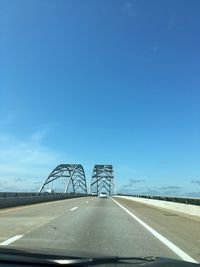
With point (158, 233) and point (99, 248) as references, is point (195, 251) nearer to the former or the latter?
point (99, 248)

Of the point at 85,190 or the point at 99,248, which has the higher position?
the point at 85,190

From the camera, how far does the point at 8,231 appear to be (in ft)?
52.2

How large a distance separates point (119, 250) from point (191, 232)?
6516 mm

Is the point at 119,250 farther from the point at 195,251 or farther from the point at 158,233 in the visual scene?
the point at 158,233

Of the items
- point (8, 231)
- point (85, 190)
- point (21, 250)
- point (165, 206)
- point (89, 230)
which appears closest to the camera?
point (21, 250)

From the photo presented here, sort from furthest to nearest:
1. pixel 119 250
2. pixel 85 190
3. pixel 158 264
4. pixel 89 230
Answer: pixel 85 190 → pixel 89 230 → pixel 119 250 → pixel 158 264

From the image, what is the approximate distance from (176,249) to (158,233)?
4.38 metres

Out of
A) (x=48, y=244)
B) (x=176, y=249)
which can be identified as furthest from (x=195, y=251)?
(x=48, y=244)

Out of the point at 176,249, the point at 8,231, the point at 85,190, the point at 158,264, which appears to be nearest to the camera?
the point at 158,264

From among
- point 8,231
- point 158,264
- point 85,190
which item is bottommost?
point 158,264

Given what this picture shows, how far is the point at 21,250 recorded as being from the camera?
6898mm

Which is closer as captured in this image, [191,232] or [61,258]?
[61,258]

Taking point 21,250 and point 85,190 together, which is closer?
point 21,250

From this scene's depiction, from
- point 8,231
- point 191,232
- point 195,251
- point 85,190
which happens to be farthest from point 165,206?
point 85,190
